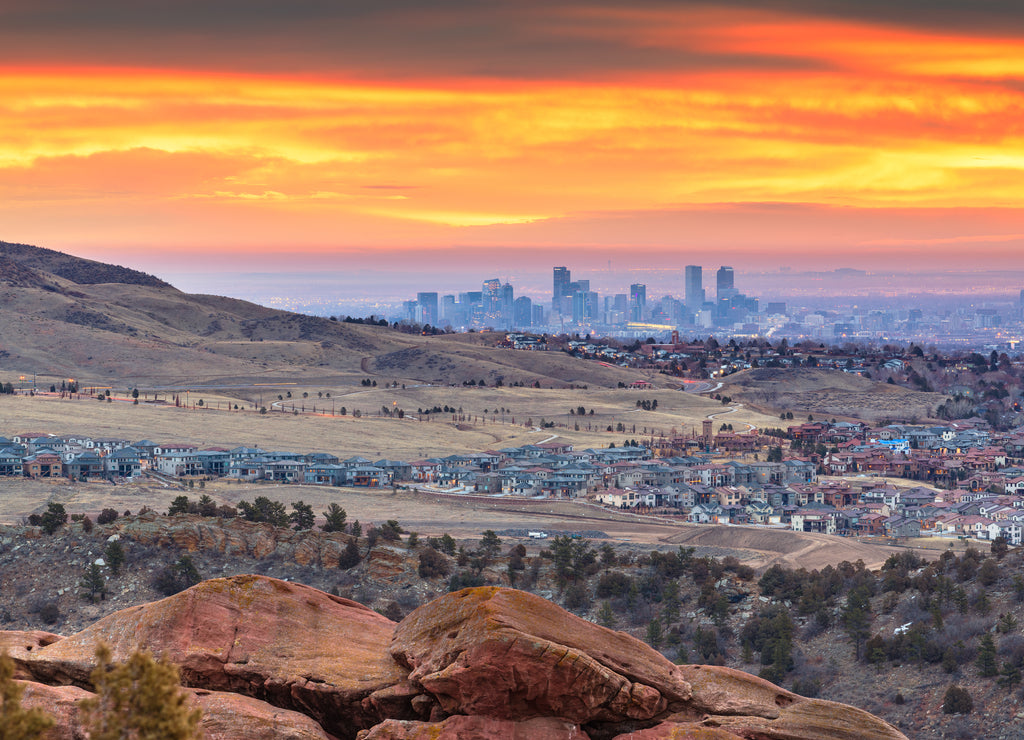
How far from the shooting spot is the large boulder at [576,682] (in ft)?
47.1

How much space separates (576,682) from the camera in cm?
1441

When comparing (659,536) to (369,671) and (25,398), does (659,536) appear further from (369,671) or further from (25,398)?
(25,398)

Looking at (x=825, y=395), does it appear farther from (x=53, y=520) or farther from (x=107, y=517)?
(x=53, y=520)

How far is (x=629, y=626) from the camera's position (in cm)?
4847

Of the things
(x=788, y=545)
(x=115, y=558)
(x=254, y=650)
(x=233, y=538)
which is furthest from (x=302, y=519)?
(x=254, y=650)

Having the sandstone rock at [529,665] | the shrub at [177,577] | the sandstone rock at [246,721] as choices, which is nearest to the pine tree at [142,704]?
the sandstone rock at [246,721]

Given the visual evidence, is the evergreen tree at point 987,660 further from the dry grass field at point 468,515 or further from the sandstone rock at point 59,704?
the sandstone rock at point 59,704

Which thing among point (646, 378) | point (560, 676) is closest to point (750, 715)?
point (560, 676)

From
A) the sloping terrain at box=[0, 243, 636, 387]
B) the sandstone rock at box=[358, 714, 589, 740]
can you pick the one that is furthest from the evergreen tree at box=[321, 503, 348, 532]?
the sloping terrain at box=[0, 243, 636, 387]

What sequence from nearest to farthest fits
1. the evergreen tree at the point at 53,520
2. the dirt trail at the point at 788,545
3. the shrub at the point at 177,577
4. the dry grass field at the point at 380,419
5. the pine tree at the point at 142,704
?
the pine tree at the point at 142,704 < the shrub at the point at 177,577 < the evergreen tree at the point at 53,520 < the dirt trail at the point at 788,545 < the dry grass field at the point at 380,419

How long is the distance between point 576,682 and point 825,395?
527ft

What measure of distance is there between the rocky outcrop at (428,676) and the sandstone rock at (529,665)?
2cm

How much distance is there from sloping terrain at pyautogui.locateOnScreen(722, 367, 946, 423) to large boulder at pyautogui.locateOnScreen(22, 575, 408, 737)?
13072cm

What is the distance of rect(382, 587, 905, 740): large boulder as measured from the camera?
47.1 feet
